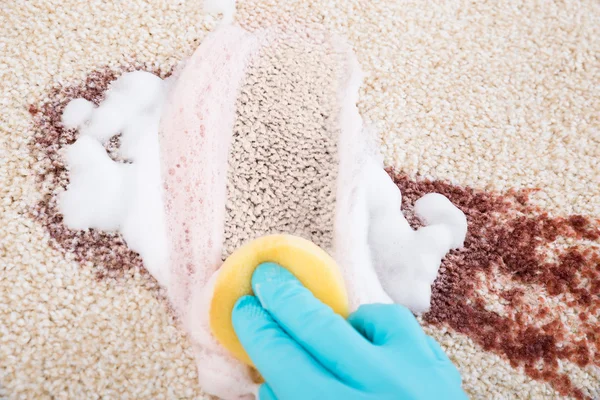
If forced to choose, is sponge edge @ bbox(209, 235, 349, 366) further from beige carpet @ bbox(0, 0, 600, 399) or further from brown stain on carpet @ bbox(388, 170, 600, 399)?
brown stain on carpet @ bbox(388, 170, 600, 399)

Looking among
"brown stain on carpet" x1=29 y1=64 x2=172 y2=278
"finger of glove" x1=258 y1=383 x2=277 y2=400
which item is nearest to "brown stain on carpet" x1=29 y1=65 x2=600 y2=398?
"brown stain on carpet" x1=29 y1=64 x2=172 y2=278

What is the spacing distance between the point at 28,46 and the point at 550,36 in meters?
1.47

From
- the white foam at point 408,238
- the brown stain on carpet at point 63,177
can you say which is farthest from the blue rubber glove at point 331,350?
the brown stain on carpet at point 63,177

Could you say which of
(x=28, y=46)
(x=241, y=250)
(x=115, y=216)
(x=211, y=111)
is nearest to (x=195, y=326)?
(x=241, y=250)

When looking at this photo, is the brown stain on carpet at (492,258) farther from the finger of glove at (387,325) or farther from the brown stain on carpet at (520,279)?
the finger of glove at (387,325)

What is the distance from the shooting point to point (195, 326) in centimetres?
108

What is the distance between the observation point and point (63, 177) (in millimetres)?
1170

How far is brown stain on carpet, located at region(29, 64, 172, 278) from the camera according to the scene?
1.11 m

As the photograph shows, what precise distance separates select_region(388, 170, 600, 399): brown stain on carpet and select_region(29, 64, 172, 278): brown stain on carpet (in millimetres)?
680

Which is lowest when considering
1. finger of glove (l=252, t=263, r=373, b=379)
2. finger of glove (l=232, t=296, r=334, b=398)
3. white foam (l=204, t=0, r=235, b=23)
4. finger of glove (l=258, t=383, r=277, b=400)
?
finger of glove (l=258, t=383, r=277, b=400)

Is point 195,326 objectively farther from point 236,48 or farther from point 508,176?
point 508,176

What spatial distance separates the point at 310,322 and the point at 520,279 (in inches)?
23.0

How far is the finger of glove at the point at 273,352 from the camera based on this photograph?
33.5 inches

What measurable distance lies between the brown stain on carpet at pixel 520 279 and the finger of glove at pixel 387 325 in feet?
0.77
